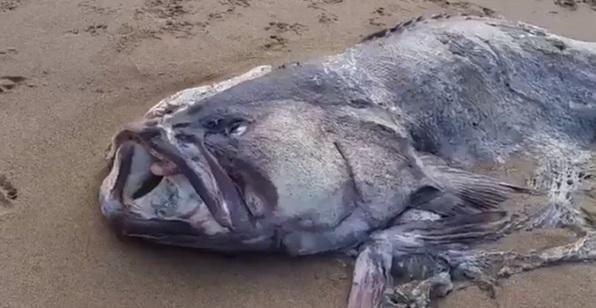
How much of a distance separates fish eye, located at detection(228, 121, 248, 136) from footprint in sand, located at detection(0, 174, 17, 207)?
3.02ft

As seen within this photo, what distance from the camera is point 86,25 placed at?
4.72 metres

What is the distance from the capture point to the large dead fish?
3164 mm

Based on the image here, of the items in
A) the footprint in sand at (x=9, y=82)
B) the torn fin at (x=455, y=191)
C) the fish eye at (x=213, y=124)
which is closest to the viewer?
the fish eye at (x=213, y=124)

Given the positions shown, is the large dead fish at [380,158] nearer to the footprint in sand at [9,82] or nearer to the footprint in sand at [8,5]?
the footprint in sand at [9,82]

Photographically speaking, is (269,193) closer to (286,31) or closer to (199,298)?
(199,298)

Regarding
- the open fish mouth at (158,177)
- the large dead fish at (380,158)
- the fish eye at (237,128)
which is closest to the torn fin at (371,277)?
the large dead fish at (380,158)

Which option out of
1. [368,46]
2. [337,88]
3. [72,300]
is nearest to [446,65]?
[368,46]

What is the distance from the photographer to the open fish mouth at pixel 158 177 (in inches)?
121

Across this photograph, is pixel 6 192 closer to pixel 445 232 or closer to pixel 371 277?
pixel 371 277

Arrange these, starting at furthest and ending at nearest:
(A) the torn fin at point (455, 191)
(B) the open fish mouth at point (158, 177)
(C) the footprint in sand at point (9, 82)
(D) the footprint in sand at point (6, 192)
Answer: (C) the footprint in sand at point (9, 82)
(A) the torn fin at point (455, 191)
(D) the footprint in sand at point (6, 192)
(B) the open fish mouth at point (158, 177)

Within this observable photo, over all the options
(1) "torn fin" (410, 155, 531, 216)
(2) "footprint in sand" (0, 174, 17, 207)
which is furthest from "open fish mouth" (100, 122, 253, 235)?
(1) "torn fin" (410, 155, 531, 216)

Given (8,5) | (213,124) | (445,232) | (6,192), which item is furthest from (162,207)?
(8,5)

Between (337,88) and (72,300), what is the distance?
139cm

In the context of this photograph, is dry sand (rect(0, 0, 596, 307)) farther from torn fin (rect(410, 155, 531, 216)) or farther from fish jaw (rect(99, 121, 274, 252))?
torn fin (rect(410, 155, 531, 216))
